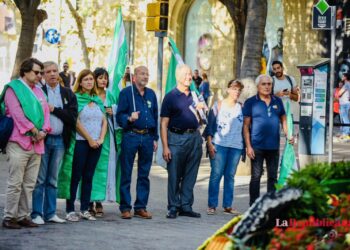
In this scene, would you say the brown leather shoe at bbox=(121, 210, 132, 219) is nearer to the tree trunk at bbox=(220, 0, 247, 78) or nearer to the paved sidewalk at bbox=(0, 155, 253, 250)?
the paved sidewalk at bbox=(0, 155, 253, 250)

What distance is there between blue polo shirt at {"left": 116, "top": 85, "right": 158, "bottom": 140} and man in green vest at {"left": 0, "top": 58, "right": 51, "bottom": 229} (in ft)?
4.74

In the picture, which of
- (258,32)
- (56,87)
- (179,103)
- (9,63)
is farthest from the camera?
(9,63)

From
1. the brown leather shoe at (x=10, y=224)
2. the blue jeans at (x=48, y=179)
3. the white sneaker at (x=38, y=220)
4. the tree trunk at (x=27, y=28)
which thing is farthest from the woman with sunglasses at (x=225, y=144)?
the tree trunk at (x=27, y=28)

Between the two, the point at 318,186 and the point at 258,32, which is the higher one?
the point at 258,32

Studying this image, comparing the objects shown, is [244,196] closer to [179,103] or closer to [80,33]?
[179,103]

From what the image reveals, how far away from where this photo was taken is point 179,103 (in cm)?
1271

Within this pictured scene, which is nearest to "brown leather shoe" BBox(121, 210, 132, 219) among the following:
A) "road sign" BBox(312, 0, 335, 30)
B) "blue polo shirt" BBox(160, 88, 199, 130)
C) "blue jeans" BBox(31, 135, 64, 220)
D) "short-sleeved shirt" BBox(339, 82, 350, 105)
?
"blue jeans" BBox(31, 135, 64, 220)

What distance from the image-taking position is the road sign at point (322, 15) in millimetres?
16500

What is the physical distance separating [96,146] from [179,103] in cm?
121

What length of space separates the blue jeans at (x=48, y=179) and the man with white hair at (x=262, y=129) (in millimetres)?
2419

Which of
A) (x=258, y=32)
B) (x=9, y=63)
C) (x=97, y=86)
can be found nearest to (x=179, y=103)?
(x=97, y=86)

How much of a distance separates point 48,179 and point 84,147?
66 cm

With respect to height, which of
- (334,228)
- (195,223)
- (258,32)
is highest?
(258,32)

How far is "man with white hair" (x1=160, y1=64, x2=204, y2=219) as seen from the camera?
12703 millimetres
